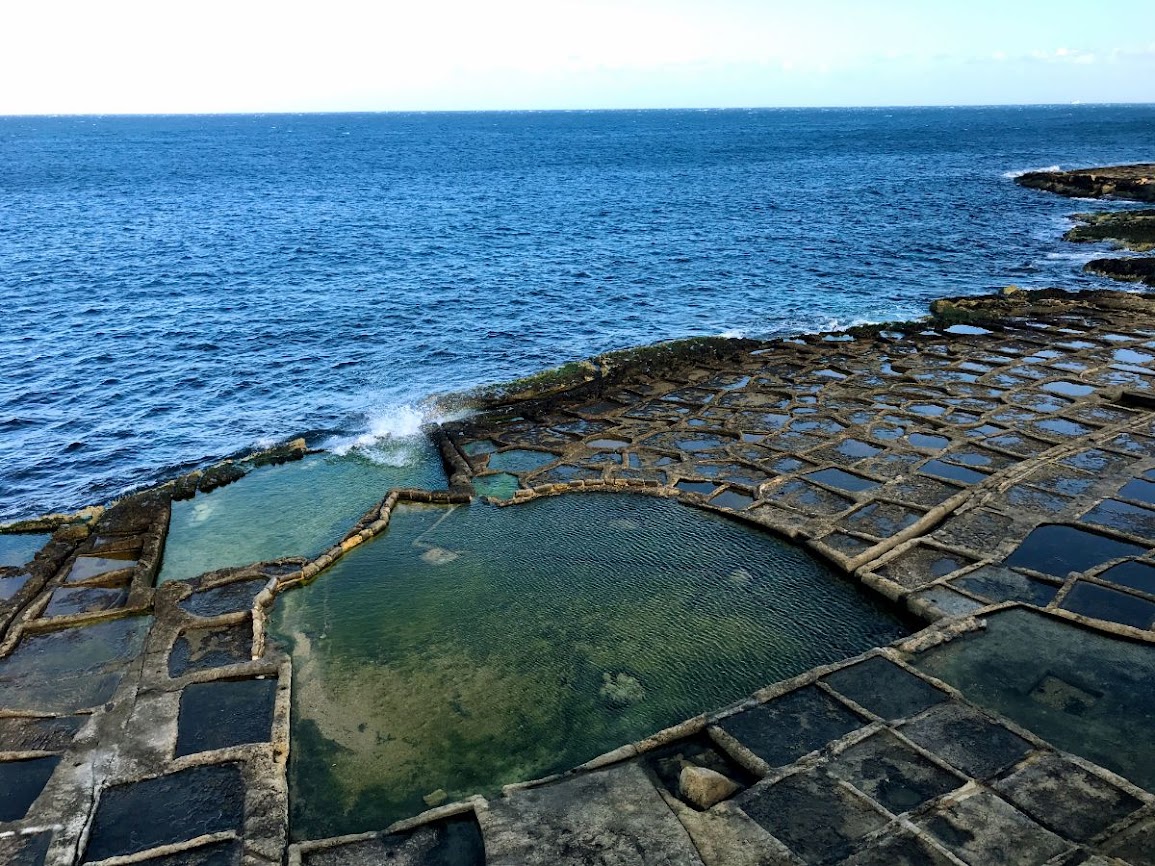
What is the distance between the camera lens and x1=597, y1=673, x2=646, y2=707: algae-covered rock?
575 inches

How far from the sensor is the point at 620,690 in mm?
14867

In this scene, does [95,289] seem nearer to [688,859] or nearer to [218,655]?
[218,655]

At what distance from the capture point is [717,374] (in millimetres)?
31266

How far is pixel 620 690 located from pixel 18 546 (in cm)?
1720

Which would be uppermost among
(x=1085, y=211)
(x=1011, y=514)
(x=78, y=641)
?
(x=1085, y=211)

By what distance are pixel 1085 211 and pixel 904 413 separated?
195 ft

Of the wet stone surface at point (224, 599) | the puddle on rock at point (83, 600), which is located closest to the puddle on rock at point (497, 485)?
the wet stone surface at point (224, 599)

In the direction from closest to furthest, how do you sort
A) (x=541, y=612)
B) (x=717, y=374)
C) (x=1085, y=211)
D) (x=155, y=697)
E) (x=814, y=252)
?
(x=155, y=697) → (x=541, y=612) → (x=717, y=374) → (x=814, y=252) → (x=1085, y=211)

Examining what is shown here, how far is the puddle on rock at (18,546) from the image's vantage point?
67.7 ft

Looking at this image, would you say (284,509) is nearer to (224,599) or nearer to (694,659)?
(224,599)

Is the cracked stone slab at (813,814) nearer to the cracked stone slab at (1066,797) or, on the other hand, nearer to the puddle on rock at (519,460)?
the cracked stone slab at (1066,797)

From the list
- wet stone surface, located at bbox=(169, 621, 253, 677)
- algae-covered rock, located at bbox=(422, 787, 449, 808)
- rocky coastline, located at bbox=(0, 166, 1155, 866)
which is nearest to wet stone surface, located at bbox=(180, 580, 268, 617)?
rocky coastline, located at bbox=(0, 166, 1155, 866)

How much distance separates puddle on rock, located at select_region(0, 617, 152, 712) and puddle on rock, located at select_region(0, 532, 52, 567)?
4718 millimetres

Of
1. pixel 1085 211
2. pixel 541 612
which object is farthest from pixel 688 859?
pixel 1085 211
